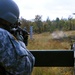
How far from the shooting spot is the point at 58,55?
3754 mm

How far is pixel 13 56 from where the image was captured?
2533mm

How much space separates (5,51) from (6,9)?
1.26ft

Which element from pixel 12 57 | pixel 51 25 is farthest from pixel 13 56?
pixel 51 25

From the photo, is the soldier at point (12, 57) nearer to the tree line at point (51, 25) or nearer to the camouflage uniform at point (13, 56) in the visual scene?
the camouflage uniform at point (13, 56)

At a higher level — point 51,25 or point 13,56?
point 13,56

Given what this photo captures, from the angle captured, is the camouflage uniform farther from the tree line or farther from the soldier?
the tree line

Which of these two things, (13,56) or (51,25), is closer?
(13,56)

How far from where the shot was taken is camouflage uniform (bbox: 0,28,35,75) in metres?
2.51

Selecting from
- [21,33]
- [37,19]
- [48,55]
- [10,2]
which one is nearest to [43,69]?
[48,55]

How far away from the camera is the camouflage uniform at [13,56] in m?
2.51

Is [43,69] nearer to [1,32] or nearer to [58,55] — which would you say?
[58,55]

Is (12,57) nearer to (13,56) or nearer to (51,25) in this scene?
(13,56)

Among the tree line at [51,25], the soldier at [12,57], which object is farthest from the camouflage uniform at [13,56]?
the tree line at [51,25]

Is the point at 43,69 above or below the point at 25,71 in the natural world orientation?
below
